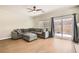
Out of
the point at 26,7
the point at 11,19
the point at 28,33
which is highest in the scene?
the point at 26,7

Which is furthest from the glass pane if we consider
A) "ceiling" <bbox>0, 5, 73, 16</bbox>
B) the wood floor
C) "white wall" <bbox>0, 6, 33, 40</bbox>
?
"white wall" <bbox>0, 6, 33, 40</bbox>

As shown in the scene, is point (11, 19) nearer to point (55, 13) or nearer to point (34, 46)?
point (34, 46)

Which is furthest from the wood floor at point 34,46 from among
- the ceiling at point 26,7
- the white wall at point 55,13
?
the ceiling at point 26,7

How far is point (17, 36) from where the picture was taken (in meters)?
1.59

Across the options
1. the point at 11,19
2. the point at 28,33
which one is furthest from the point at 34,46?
the point at 11,19

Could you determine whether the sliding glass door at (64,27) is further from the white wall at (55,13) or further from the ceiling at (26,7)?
the ceiling at (26,7)

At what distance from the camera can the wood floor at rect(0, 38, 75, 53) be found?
1.54 m

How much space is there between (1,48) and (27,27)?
57cm

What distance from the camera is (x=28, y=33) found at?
1.61 meters

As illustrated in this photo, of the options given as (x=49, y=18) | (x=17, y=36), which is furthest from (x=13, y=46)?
(x=49, y=18)

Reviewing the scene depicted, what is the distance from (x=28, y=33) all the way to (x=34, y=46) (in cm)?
25

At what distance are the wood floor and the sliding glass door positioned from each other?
0.11 meters

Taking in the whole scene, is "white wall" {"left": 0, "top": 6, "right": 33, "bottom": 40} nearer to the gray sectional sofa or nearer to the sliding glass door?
the gray sectional sofa
